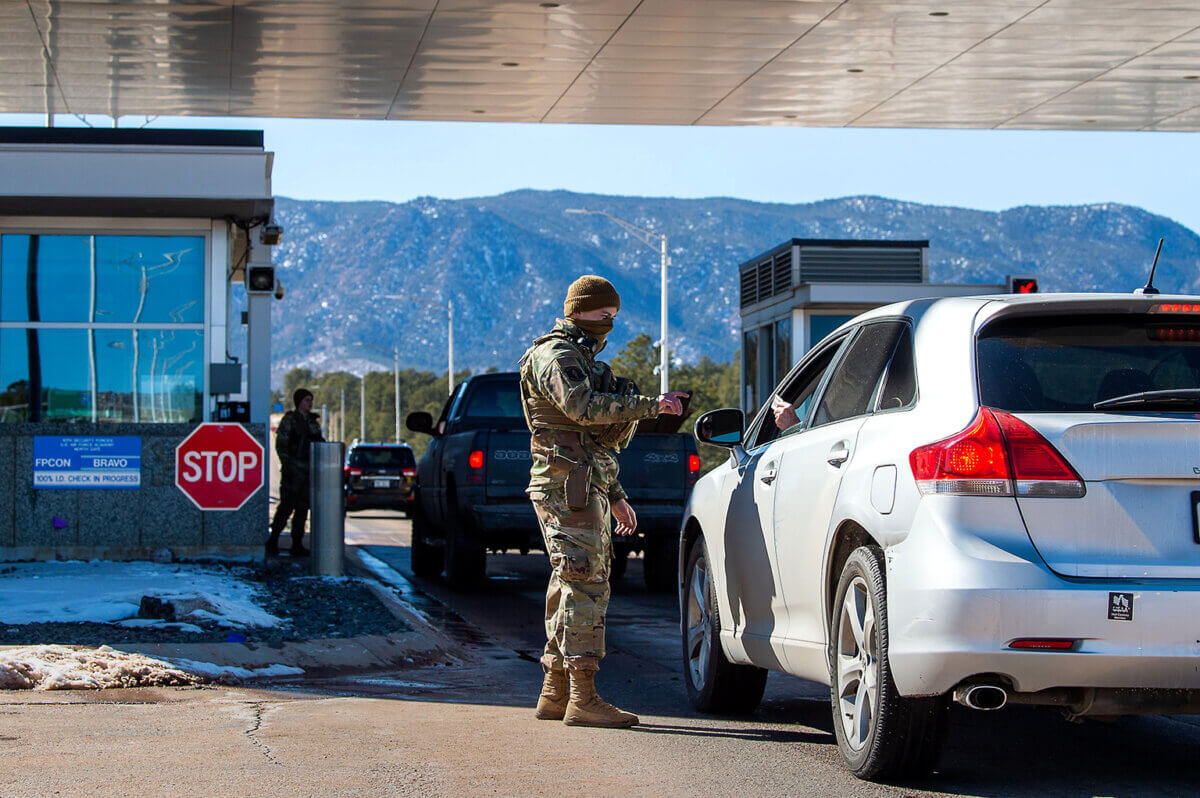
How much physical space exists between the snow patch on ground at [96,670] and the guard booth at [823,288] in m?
16.2

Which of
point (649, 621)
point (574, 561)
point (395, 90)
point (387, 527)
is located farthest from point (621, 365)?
point (574, 561)

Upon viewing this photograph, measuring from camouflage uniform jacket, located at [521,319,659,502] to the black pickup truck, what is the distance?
688cm

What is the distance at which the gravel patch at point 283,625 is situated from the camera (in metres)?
8.95

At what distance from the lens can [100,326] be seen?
15.8 metres

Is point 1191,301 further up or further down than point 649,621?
further up

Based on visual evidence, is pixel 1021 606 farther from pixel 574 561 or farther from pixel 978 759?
→ pixel 574 561

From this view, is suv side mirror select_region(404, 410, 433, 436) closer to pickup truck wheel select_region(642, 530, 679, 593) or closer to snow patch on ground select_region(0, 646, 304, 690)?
pickup truck wheel select_region(642, 530, 679, 593)

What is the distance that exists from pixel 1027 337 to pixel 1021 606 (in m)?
1.01

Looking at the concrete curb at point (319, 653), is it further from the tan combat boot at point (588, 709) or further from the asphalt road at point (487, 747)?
the tan combat boot at point (588, 709)

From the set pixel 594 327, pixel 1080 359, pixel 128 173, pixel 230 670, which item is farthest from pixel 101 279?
pixel 1080 359

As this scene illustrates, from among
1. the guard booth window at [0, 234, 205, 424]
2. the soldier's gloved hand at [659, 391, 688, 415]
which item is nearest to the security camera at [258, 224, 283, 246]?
the guard booth window at [0, 234, 205, 424]

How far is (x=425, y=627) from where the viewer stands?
10.6 m

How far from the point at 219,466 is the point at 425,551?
3154 mm

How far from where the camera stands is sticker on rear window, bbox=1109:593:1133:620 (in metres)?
4.80
